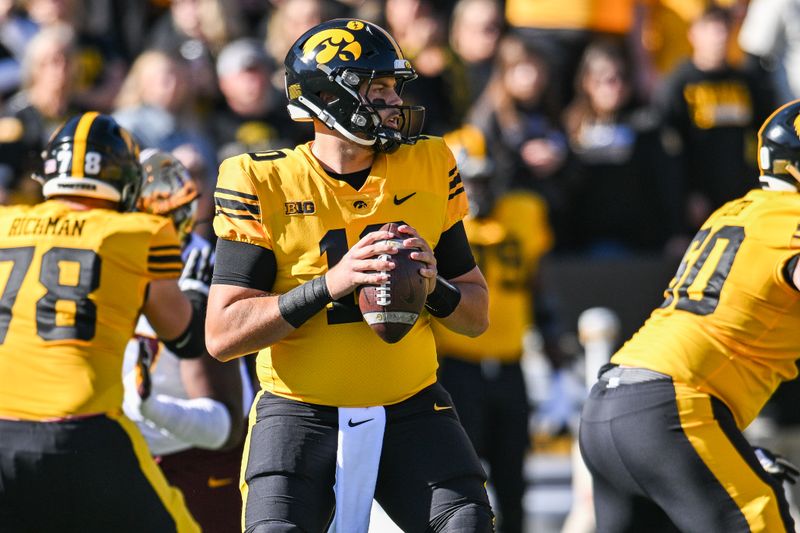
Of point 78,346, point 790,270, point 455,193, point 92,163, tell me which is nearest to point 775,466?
point 790,270

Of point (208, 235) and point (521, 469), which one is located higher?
point (208, 235)

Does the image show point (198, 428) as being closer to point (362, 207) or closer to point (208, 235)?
point (362, 207)

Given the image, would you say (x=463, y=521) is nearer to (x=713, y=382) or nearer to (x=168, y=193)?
(x=713, y=382)

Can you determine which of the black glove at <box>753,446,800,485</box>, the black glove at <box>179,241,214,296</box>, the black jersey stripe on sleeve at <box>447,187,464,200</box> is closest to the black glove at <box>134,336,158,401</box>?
the black glove at <box>179,241,214,296</box>

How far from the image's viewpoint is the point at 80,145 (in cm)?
509

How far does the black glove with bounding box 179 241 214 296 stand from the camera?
568 centimetres

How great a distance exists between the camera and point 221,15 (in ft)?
32.5

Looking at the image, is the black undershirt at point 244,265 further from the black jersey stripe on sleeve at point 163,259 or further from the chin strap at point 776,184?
the chin strap at point 776,184

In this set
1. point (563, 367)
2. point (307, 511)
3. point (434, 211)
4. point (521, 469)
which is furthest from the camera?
point (563, 367)

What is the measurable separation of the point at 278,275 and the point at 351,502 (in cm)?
72

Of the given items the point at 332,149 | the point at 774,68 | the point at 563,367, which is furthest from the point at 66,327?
the point at 774,68

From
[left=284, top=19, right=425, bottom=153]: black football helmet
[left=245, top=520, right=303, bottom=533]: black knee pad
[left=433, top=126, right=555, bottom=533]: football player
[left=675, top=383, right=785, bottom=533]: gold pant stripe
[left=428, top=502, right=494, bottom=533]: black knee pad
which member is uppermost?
[left=284, top=19, right=425, bottom=153]: black football helmet

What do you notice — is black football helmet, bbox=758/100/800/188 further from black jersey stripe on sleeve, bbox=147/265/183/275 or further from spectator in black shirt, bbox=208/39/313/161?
spectator in black shirt, bbox=208/39/313/161

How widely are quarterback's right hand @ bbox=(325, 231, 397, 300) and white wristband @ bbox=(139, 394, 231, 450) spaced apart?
132 centimetres
